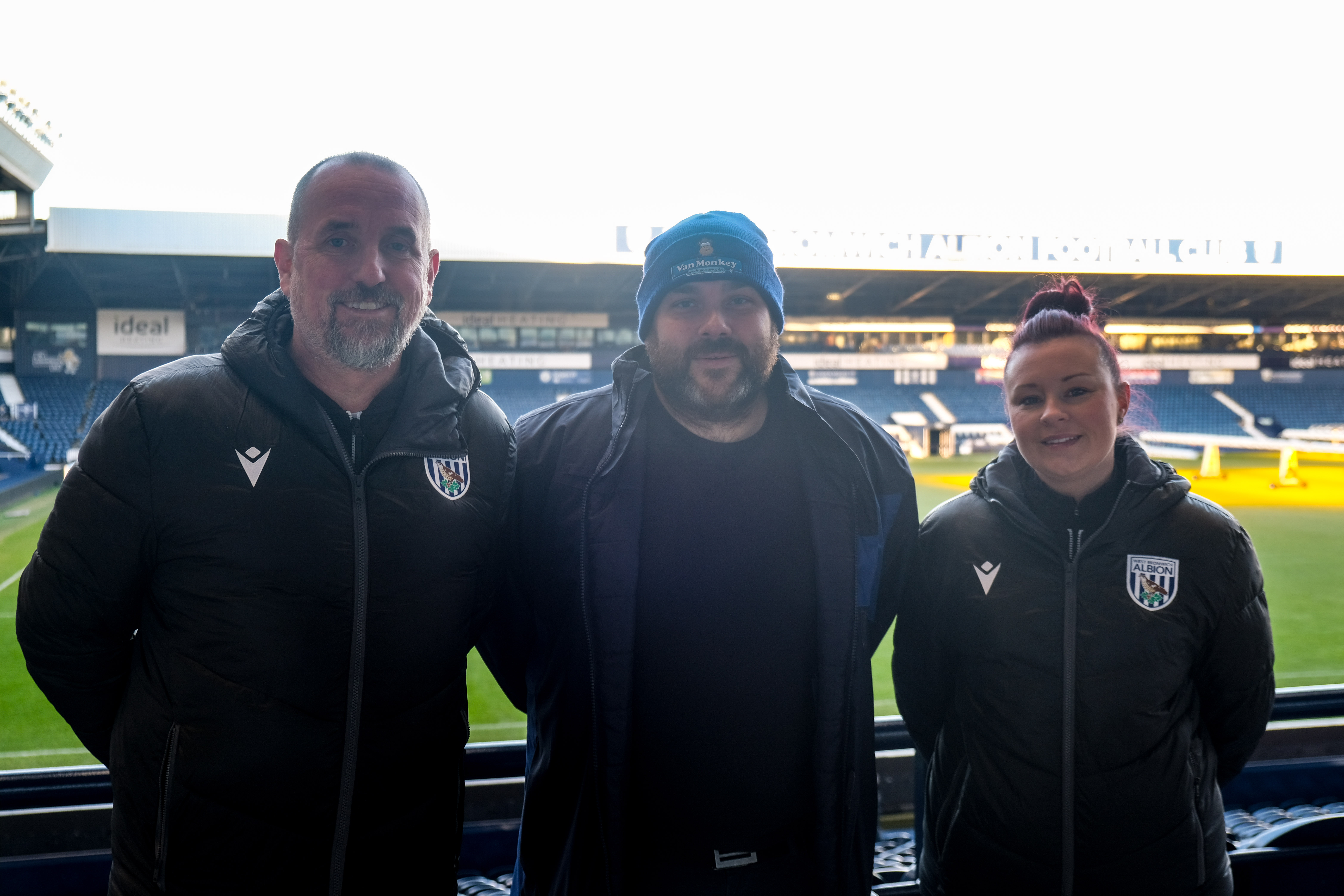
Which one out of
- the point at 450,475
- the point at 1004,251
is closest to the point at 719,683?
the point at 450,475

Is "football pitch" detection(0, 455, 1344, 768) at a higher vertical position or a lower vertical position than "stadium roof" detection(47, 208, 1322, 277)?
lower

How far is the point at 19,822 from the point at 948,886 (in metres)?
1.88

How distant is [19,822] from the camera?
5.33ft

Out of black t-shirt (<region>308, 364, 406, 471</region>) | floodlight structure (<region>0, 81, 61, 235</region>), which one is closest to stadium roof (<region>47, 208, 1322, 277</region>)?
floodlight structure (<region>0, 81, 61, 235</region>)

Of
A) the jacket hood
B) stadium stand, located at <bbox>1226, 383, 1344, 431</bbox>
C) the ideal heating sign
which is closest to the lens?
the jacket hood

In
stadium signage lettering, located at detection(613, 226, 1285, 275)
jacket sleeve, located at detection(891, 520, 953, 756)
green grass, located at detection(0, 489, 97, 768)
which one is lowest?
green grass, located at detection(0, 489, 97, 768)

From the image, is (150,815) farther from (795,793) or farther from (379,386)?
(795,793)

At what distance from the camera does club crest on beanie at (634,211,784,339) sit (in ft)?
4.25

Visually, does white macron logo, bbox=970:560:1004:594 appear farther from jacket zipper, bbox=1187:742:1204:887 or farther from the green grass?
the green grass

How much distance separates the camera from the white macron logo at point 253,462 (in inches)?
40.3

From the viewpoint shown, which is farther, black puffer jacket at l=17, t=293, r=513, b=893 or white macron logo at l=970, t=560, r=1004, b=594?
white macron logo at l=970, t=560, r=1004, b=594

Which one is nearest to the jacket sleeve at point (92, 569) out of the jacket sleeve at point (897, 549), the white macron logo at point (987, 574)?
the jacket sleeve at point (897, 549)

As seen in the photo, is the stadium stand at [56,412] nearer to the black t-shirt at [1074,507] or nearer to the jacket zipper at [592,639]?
the jacket zipper at [592,639]

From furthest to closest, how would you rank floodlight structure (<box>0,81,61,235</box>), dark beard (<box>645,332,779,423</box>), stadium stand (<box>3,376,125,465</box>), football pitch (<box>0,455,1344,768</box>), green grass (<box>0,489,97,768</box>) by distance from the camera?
1. stadium stand (<box>3,376,125,465</box>)
2. floodlight structure (<box>0,81,61,235</box>)
3. football pitch (<box>0,455,1344,768</box>)
4. green grass (<box>0,489,97,768</box>)
5. dark beard (<box>645,332,779,423</box>)
